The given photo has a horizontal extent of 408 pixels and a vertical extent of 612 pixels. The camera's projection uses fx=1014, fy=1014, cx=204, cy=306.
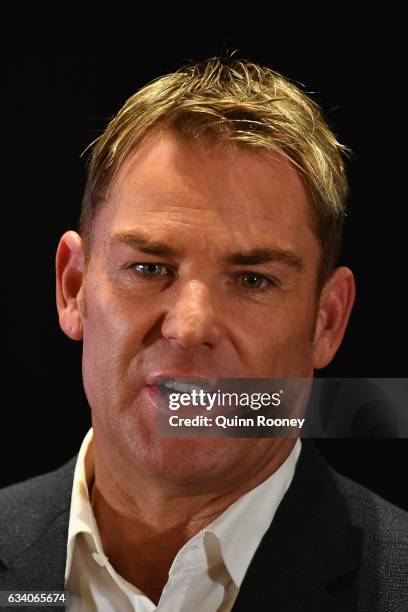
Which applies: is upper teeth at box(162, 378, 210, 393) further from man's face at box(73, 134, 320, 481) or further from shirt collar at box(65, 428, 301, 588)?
shirt collar at box(65, 428, 301, 588)

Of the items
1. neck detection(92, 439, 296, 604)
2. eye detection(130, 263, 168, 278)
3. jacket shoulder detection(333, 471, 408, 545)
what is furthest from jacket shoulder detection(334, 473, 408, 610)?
eye detection(130, 263, 168, 278)

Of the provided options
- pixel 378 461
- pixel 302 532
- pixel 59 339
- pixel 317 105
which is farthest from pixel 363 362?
pixel 59 339

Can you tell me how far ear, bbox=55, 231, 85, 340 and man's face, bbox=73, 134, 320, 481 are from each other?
0.09m

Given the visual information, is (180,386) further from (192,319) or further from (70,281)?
(70,281)

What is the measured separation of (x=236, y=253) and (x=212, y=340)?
109 millimetres

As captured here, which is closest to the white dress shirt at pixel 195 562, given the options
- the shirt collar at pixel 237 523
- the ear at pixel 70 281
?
the shirt collar at pixel 237 523

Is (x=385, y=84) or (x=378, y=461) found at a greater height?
(x=385, y=84)

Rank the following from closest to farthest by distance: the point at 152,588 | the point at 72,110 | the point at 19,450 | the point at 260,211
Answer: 1. the point at 260,211
2. the point at 152,588
3. the point at 72,110
4. the point at 19,450

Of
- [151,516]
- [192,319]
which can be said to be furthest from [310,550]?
[192,319]

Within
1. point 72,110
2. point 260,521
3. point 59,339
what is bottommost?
point 260,521

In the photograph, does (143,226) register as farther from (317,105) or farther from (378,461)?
A: (378,461)

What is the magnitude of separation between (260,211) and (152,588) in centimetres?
51

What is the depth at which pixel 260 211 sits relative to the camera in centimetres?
119

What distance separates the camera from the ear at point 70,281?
4.38 feet
